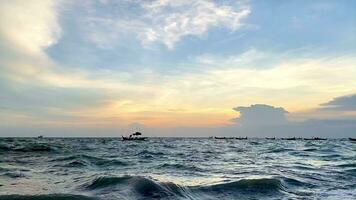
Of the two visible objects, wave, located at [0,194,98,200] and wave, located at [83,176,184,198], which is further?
wave, located at [83,176,184,198]

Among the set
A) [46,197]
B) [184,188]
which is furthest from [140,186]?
[46,197]

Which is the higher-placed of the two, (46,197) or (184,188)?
(46,197)

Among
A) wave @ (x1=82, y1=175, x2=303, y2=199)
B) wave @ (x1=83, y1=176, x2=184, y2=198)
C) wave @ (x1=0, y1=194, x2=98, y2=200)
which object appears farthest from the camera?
wave @ (x1=82, y1=175, x2=303, y2=199)

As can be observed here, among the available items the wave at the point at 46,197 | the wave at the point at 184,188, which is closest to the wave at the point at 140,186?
the wave at the point at 184,188

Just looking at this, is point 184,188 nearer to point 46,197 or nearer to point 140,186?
point 140,186

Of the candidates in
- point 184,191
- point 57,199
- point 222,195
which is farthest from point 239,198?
point 57,199

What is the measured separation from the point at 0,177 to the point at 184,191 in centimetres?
812

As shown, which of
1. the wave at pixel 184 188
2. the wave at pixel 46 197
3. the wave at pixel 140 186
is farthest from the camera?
the wave at pixel 184 188

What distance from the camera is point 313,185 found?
49.5 ft

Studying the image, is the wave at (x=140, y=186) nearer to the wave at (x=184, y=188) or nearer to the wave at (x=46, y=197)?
the wave at (x=184, y=188)

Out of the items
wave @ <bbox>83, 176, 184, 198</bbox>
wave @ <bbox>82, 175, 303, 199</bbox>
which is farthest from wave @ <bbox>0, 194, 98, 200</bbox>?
wave @ <bbox>83, 176, 184, 198</bbox>

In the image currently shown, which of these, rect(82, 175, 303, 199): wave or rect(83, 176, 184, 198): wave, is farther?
rect(82, 175, 303, 199): wave

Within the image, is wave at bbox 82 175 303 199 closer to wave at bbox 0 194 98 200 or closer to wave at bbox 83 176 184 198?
wave at bbox 83 176 184 198

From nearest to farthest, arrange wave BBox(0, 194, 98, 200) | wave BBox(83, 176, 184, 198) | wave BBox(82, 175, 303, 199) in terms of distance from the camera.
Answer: wave BBox(0, 194, 98, 200) → wave BBox(83, 176, 184, 198) → wave BBox(82, 175, 303, 199)
